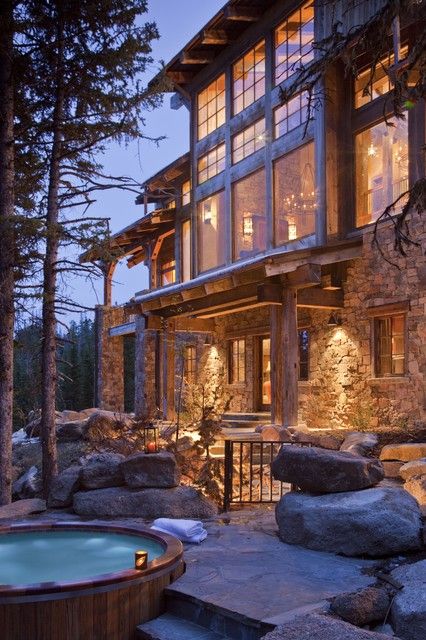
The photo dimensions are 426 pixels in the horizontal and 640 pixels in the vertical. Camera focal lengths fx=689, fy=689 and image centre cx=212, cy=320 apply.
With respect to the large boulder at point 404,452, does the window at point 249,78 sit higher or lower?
higher

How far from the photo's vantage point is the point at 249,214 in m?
16.4

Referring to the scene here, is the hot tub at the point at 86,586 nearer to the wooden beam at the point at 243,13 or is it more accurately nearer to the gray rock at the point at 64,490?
the gray rock at the point at 64,490

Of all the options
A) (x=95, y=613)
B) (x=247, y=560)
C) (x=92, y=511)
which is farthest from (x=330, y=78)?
(x=95, y=613)

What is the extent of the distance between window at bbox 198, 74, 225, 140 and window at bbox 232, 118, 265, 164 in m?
1.11

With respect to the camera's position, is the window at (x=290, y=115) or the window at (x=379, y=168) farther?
the window at (x=290, y=115)

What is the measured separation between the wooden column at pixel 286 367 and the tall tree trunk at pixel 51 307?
4.42 metres

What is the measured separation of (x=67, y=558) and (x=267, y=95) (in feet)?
40.0

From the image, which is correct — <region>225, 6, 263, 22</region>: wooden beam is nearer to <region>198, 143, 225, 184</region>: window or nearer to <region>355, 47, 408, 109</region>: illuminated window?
<region>198, 143, 225, 184</region>: window

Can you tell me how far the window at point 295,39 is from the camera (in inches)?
573

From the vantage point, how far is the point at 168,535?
6.01 meters

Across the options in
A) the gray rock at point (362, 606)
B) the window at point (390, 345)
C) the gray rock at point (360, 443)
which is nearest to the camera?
the gray rock at point (362, 606)

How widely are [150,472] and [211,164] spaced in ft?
38.2

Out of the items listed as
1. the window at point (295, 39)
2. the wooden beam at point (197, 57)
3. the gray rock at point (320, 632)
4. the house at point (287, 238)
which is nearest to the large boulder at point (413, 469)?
the house at point (287, 238)

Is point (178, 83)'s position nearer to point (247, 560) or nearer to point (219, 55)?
point (219, 55)
